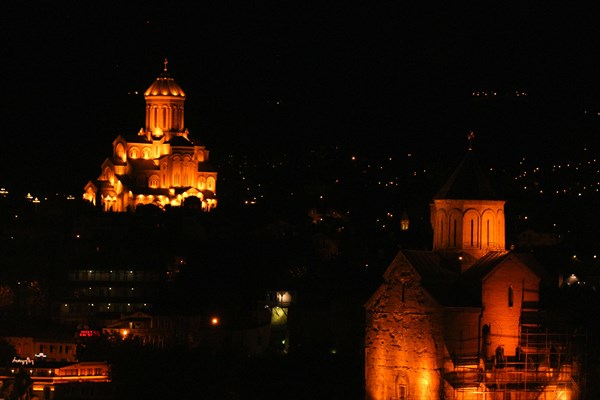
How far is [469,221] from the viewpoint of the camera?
164ft

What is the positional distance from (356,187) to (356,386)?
52.9 metres

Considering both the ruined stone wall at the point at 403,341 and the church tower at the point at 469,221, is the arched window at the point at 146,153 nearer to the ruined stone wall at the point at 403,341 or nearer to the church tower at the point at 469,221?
the church tower at the point at 469,221

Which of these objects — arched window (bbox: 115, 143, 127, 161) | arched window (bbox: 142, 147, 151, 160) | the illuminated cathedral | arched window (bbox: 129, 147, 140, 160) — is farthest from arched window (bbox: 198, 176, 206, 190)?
arched window (bbox: 115, 143, 127, 161)

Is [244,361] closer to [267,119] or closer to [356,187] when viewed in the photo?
[356,187]

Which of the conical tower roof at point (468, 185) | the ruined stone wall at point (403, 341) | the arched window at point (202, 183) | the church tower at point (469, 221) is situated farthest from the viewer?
the arched window at point (202, 183)

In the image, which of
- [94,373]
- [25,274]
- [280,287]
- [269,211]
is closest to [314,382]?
[94,373]

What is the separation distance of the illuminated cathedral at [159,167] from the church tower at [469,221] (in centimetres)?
4716

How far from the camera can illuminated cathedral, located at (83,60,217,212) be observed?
98.5m

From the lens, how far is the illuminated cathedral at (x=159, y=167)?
98500 millimetres

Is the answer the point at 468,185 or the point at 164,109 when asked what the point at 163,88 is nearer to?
the point at 164,109

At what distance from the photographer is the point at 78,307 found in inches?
3071

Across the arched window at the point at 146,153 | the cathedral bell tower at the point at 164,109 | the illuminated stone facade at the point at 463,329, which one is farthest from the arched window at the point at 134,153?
the illuminated stone facade at the point at 463,329

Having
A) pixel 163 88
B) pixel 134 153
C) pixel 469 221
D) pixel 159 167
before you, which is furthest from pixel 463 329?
pixel 163 88

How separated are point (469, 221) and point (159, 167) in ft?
172
